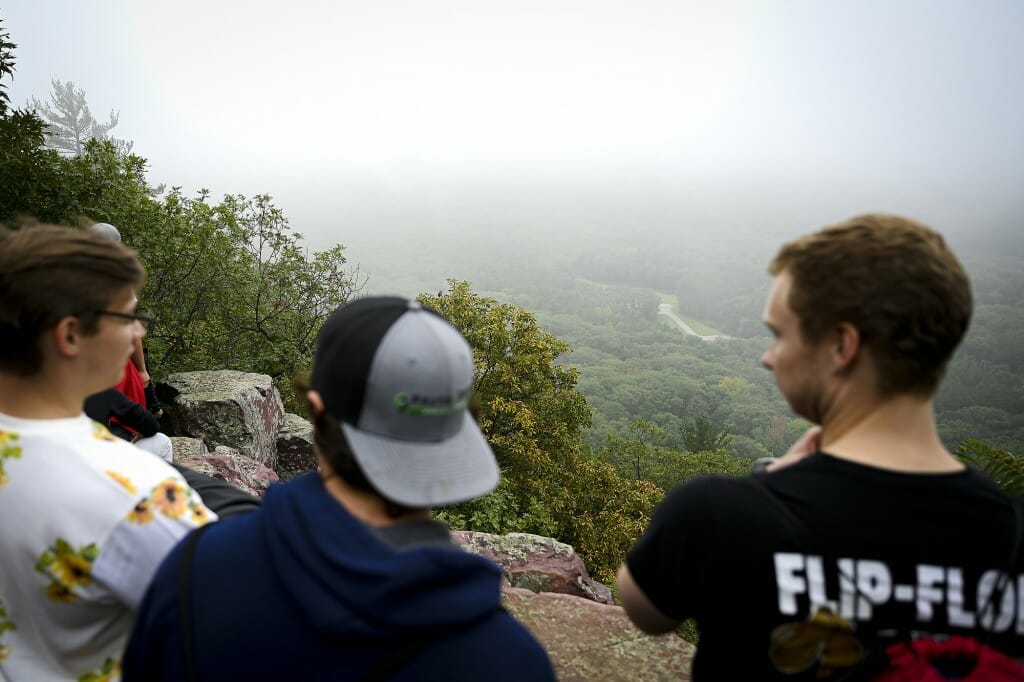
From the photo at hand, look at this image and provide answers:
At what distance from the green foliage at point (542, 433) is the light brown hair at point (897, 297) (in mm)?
15310

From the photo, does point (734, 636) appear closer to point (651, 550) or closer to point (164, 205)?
point (651, 550)

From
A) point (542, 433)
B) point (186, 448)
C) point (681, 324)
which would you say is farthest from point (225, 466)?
point (681, 324)

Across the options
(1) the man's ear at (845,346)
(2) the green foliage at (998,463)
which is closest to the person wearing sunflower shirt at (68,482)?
(1) the man's ear at (845,346)

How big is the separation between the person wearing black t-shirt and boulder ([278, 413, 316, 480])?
412 inches

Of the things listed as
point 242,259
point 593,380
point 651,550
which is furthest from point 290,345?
point 593,380

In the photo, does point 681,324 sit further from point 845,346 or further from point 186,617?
point 186,617

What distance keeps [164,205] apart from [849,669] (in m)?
16.1

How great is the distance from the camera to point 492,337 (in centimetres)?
2030

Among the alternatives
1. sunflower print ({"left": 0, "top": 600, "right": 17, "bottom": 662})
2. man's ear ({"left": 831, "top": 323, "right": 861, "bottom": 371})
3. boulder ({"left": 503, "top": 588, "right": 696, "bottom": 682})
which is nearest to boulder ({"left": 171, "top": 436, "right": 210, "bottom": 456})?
boulder ({"left": 503, "top": 588, "right": 696, "bottom": 682})

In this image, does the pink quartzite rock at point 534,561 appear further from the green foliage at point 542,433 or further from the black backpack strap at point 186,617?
the green foliage at point 542,433

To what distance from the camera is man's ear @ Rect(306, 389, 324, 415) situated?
1.38 m

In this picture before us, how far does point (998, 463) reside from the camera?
5.97m

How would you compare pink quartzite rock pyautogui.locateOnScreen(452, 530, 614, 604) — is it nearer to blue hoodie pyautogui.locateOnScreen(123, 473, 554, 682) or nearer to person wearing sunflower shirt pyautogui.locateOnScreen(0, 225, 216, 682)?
person wearing sunflower shirt pyautogui.locateOnScreen(0, 225, 216, 682)

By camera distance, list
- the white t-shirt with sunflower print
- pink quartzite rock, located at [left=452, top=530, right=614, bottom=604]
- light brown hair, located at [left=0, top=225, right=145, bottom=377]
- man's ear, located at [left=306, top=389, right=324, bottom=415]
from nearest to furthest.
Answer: man's ear, located at [left=306, top=389, right=324, bottom=415]
the white t-shirt with sunflower print
light brown hair, located at [left=0, top=225, right=145, bottom=377]
pink quartzite rock, located at [left=452, top=530, right=614, bottom=604]
